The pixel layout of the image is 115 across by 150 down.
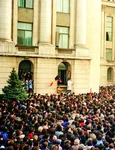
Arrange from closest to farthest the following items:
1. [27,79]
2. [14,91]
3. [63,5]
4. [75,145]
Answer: [75,145] < [14,91] < [27,79] < [63,5]

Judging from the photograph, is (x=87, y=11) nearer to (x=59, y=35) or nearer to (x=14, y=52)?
(x=59, y=35)

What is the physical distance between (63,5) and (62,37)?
3.35 meters

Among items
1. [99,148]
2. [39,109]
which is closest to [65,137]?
[99,148]

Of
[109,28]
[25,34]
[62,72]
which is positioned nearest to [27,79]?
[62,72]

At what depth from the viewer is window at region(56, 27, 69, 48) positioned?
41219 mm

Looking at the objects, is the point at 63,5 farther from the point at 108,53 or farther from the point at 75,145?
the point at 108,53

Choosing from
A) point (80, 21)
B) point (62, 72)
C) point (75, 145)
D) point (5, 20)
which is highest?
point (80, 21)

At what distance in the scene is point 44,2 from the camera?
39.5m

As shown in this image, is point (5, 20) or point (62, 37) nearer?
point (5, 20)

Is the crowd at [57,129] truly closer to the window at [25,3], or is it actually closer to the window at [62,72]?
the window at [62,72]

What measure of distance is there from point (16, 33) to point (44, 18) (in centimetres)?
326

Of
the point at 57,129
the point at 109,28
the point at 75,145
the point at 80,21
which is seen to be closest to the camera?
the point at 75,145

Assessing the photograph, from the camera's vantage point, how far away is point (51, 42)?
40094 millimetres

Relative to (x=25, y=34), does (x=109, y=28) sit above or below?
above
